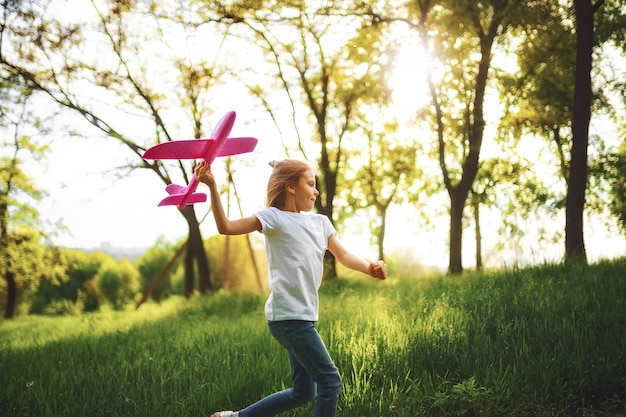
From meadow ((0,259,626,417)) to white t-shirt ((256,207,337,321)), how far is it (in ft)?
4.59

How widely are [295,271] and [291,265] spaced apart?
5 cm

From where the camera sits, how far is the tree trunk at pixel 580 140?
9.58 meters

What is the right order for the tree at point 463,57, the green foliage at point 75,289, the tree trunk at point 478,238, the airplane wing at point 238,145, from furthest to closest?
the green foliage at point 75,289, the tree trunk at point 478,238, the tree at point 463,57, the airplane wing at point 238,145

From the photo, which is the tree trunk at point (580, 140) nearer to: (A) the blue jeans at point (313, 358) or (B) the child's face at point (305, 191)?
(B) the child's face at point (305, 191)

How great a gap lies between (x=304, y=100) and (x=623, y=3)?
30.9 feet

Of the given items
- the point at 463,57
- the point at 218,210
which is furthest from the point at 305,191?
the point at 463,57

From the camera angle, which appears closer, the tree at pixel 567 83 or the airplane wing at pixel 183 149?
the airplane wing at pixel 183 149

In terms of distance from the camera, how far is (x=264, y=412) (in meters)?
3.30

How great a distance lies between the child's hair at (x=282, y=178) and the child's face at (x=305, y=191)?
0.03 meters

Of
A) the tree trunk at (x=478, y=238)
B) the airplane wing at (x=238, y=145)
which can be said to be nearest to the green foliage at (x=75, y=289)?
the tree trunk at (x=478, y=238)

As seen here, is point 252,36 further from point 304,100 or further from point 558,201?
point 558,201

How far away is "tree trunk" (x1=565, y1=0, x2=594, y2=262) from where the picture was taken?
9578 mm

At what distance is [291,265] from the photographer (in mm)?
3098

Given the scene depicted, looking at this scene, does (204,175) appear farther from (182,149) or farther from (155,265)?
(155,265)
